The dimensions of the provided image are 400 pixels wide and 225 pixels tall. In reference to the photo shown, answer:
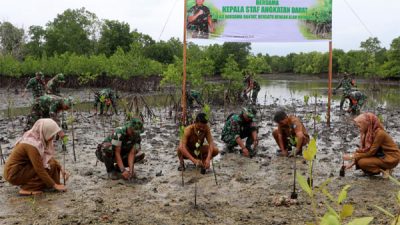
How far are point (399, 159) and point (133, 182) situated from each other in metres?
3.85

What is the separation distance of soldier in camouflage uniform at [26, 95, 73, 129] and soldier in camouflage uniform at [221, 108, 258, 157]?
3.29 metres

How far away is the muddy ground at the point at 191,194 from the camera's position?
4.37 metres

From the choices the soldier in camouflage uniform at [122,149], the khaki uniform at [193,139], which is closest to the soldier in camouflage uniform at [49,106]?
the soldier in camouflage uniform at [122,149]

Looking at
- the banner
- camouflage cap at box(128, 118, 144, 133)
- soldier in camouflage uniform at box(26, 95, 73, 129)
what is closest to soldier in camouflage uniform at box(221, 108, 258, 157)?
the banner

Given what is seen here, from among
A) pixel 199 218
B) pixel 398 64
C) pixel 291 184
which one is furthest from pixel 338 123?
pixel 398 64

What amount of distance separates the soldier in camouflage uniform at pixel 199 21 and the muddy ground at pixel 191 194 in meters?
2.46

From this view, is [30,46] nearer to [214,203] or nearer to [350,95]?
[350,95]

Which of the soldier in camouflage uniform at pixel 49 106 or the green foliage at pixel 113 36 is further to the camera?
the green foliage at pixel 113 36

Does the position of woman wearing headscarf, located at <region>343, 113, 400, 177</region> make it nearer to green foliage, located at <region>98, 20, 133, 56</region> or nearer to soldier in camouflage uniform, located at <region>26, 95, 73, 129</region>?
soldier in camouflage uniform, located at <region>26, 95, 73, 129</region>

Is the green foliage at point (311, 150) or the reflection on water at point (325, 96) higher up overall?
the green foliage at point (311, 150)

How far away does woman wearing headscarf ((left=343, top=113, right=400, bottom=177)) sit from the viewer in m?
5.70

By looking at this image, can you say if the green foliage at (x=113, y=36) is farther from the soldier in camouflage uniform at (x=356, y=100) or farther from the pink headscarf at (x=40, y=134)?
the pink headscarf at (x=40, y=134)

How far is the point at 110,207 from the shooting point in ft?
15.3

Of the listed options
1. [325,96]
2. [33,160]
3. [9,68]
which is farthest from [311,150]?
[9,68]
